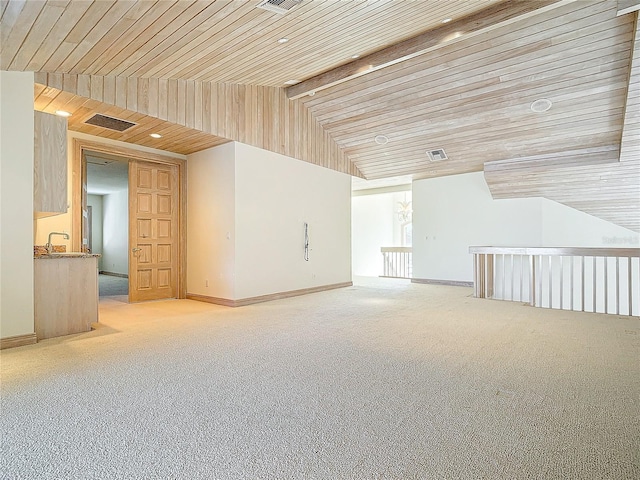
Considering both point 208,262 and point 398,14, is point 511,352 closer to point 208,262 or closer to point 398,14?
point 398,14

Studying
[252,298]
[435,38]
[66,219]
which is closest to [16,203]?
[66,219]

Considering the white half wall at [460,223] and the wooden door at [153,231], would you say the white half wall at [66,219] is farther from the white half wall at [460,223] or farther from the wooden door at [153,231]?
the white half wall at [460,223]

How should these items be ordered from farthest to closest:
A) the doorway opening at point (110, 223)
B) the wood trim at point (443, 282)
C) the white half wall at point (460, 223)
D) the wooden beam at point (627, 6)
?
1. the doorway opening at point (110, 223)
2. the wood trim at point (443, 282)
3. the white half wall at point (460, 223)
4. the wooden beam at point (627, 6)

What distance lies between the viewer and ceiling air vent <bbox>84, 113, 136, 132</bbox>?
5.01 m

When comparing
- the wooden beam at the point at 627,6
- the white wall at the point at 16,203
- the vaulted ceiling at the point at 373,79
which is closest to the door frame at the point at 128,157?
the vaulted ceiling at the point at 373,79

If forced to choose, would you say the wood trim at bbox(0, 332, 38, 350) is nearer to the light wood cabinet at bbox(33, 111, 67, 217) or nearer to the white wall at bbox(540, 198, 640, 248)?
the light wood cabinet at bbox(33, 111, 67, 217)

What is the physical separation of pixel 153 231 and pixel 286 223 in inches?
91.6

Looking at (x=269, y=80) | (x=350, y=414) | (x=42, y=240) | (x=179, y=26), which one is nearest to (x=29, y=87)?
(x=179, y=26)

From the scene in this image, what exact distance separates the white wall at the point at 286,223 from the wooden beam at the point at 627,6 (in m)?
4.88

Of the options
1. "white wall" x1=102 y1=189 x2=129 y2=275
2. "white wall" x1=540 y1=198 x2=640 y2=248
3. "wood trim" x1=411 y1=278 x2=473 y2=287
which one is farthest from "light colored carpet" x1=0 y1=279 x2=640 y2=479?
"white wall" x1=102 y1=189 x2=129 y2=275

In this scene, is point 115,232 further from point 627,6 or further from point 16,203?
point 627,6

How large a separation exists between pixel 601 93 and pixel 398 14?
11.1 feet

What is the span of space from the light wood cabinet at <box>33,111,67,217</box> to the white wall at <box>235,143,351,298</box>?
2.40 m

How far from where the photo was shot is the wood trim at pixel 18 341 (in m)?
3.56
